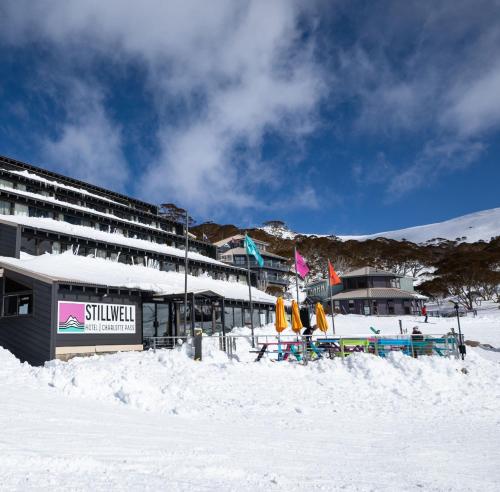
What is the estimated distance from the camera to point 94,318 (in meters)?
22.2

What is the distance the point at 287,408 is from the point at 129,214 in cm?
3402

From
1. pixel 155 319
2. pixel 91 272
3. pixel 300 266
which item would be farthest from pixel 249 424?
pixel 300 266

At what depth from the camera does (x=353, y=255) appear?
92688 mm

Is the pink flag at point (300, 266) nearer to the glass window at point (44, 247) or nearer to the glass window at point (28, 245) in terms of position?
the glass window at point (44, 247)

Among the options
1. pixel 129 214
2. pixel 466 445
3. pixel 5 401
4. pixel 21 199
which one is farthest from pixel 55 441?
pixel 129 214

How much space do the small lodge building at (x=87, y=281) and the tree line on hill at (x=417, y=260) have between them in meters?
44.4

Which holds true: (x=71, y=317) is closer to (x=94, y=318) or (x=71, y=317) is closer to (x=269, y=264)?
(x=94, y=318)

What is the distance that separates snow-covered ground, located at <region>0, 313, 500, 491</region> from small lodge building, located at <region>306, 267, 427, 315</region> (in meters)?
42.3

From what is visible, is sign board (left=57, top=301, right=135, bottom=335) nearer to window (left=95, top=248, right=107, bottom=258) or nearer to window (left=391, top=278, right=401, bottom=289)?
window (left=95, top=248, right=107, bottom=258)

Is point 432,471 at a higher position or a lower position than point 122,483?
lower

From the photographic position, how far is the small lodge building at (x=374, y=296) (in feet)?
199

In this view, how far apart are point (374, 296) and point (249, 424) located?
2016 inches

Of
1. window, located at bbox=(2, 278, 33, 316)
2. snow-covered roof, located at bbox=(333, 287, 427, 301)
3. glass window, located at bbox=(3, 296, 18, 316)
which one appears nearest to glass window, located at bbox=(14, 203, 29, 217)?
window, located at bbox=(2, 278, 33, 316)

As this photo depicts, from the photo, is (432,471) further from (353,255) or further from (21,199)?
(353,255)
